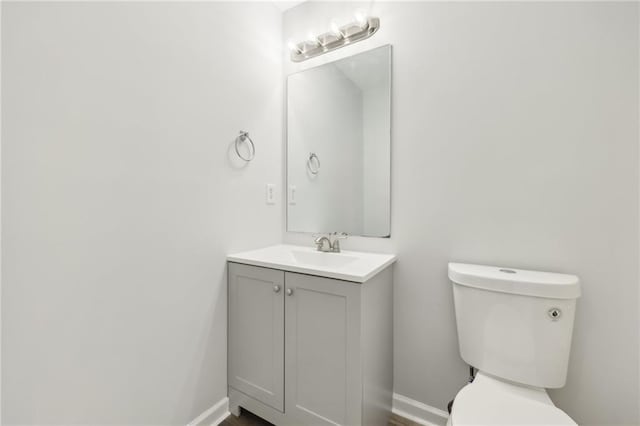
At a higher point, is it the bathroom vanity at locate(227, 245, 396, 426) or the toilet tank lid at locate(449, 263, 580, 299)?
the toilet tank lid at locate(449, 263, 580, 299)

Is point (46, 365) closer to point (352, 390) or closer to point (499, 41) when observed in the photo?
point (352, 390)

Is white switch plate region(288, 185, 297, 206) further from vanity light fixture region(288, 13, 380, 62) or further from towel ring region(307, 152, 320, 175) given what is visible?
vanity light fixture region(288, 13, 380, 62)

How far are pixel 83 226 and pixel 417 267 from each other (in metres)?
1.42

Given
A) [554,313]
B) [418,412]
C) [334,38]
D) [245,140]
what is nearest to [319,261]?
[245,140]

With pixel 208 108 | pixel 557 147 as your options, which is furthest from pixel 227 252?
pixel 557 147

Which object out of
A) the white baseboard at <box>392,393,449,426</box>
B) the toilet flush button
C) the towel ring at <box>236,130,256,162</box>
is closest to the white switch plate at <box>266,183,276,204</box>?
the towel ring at <box>236,130,256,162</box>

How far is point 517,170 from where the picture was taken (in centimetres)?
122

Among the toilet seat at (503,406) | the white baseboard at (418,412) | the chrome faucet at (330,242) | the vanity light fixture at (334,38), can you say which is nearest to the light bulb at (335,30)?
the vanity light fixture at (334,38)

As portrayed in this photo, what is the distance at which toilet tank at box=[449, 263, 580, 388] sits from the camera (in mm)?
1021

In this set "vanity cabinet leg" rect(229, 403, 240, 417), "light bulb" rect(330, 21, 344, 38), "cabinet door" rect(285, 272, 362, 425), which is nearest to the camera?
"cabinet door" rect(285, 272, 362, 425)

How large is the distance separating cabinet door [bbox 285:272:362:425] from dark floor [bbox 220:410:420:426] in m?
0.25

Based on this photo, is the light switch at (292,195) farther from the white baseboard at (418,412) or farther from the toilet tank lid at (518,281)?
the white baseboard at (418,412)

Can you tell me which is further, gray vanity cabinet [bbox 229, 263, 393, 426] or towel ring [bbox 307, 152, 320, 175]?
towel ring [bbox 307, 152, 320, 175]

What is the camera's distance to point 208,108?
1368 mm
